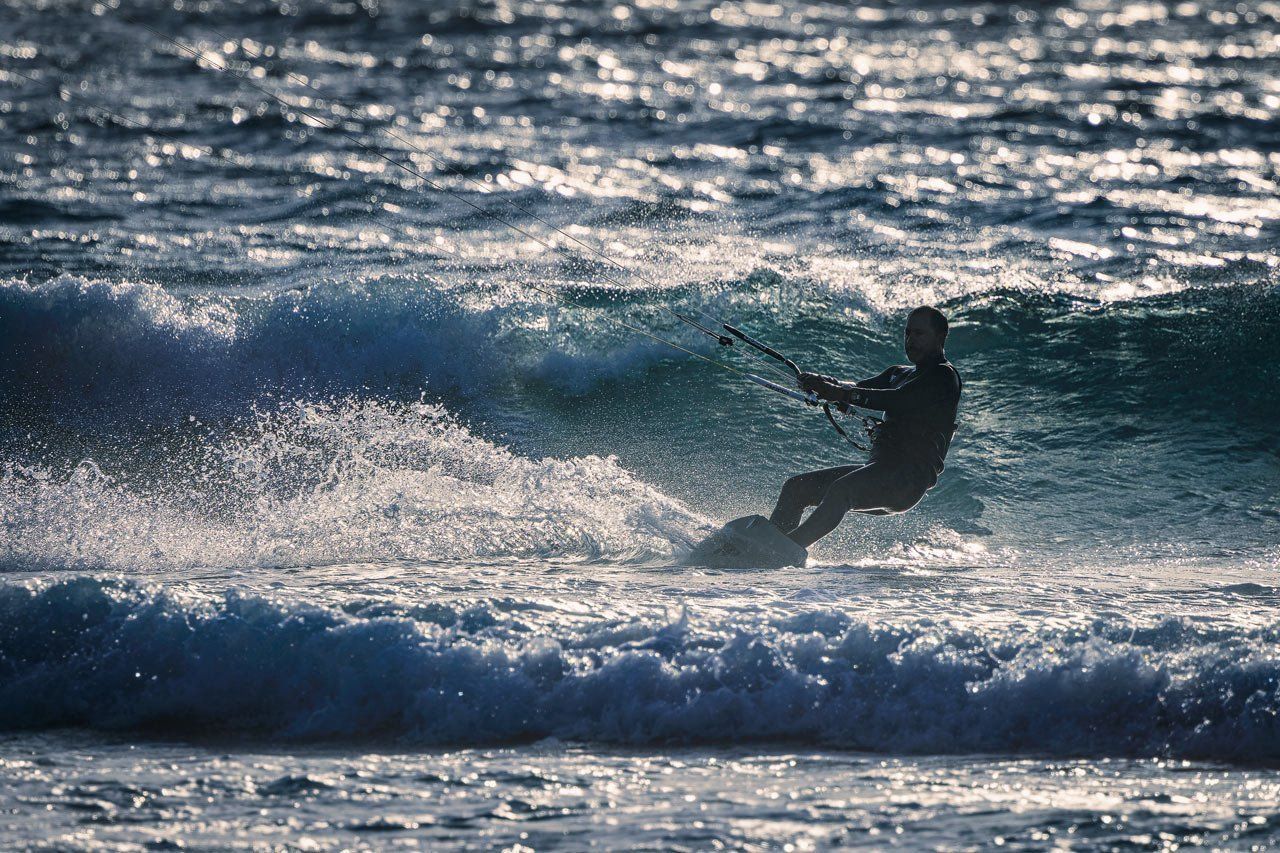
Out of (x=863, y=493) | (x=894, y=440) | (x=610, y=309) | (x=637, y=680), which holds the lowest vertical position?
(x=637, y=680)

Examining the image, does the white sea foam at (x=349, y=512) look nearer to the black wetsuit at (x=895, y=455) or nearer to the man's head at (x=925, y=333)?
the black wetsuit at (x=895, y=455)

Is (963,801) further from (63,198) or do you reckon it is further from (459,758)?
(63,198)

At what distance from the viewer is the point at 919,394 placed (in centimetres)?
852

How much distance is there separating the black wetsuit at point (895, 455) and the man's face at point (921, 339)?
0.21ft

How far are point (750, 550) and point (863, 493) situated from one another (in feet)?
2.48

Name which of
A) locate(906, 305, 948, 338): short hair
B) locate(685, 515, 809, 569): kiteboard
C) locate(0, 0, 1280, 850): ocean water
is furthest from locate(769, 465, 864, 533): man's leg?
locate(906, 305, 948, 338): short hair

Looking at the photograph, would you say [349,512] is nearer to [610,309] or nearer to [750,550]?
[750,550]

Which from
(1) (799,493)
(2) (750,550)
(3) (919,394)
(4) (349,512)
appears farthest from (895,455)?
(4) (349,512)

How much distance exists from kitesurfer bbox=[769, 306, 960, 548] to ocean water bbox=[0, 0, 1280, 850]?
1.63 feet

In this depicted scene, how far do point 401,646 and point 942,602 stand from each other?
2.80 m

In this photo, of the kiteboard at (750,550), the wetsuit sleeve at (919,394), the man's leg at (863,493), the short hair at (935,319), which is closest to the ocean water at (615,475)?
the kiteboard at (750,550)

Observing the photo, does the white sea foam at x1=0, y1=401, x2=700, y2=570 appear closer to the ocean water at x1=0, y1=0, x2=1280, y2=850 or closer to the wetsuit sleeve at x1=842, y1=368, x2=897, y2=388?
the ocean water at x1=0, y1=0, x2=1280, y2=850

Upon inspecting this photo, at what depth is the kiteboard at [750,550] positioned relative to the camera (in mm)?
8672

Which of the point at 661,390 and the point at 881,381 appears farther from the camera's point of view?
the point at 661,390
